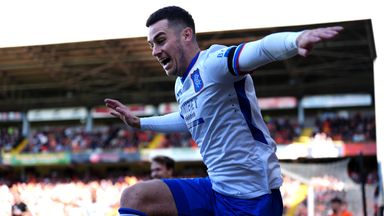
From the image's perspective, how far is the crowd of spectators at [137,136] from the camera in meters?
26.9

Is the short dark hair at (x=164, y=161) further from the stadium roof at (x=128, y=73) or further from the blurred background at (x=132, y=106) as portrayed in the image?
the stadium roof at (x=128, y=73)

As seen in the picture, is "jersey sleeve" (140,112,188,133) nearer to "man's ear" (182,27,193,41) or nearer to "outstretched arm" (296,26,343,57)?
"man's ear" (182,27,193,41)

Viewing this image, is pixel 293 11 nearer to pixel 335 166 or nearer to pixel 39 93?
pixel 335 166

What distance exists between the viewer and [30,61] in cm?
2839

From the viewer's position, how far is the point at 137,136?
99.7 ft

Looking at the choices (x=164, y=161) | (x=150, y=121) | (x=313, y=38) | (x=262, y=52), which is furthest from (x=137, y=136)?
(x=313, y=38)

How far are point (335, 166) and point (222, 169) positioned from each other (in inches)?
720

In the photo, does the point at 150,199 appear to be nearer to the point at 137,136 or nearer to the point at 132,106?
the point at 137,136

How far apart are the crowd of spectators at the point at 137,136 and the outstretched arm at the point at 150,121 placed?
74.3 feet

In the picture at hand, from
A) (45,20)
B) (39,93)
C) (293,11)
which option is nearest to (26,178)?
(39,93)

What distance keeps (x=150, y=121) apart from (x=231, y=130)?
0.99 meters

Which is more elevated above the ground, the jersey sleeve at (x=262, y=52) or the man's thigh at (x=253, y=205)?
the jersey sleeve at (x=262, y=52)

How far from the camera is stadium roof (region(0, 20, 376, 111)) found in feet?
84.4

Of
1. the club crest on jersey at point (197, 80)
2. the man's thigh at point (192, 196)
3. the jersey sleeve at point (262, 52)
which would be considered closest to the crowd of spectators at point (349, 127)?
the man's thigh at point (192, 196)
